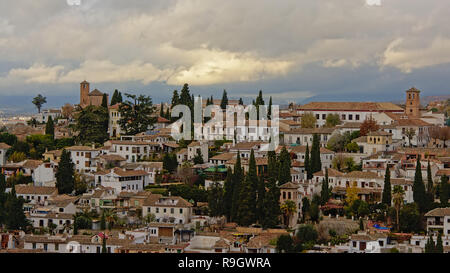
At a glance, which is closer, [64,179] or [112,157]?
[64,179]

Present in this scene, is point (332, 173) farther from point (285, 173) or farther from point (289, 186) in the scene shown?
point (289, 186)

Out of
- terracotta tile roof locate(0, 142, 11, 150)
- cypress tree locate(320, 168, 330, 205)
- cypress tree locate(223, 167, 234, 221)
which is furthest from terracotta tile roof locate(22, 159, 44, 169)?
cypress tree locate(320, 168, 330, 205)

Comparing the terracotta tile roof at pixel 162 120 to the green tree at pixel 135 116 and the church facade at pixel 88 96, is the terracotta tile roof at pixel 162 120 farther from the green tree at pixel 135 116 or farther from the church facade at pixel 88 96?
the church facade at pixel 88 96

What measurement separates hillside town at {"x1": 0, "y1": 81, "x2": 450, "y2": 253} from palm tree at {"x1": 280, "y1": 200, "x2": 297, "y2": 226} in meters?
0.04

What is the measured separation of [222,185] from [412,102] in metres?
21.7

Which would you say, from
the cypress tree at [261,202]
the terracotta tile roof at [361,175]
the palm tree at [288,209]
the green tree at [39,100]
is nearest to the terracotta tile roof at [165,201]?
the cypress tree at [261,202]

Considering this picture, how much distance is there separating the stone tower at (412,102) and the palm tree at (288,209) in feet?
71.6

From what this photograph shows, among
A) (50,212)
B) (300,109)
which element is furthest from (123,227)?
(300,109)

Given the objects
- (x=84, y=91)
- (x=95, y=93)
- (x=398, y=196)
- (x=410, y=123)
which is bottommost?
(x=398, y=196)

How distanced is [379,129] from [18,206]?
2010cm

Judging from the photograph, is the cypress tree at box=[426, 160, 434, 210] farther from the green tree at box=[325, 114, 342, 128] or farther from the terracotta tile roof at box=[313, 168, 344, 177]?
the green tree at box=[325, 114, 342, 128]

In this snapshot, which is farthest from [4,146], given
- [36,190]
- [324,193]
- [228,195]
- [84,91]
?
[324,193]

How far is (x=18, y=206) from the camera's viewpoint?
27.8 m

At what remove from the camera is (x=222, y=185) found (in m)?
29.5
